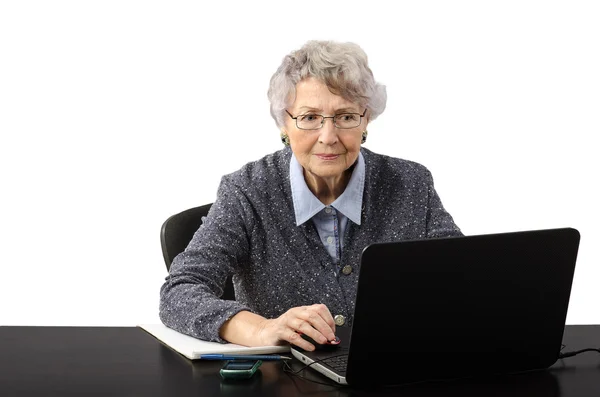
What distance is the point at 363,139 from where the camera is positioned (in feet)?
8.52

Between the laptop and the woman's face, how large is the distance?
2.47 feet

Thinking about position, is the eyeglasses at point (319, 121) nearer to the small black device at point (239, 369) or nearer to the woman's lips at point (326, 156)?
the woman's lips at point (326, 156)

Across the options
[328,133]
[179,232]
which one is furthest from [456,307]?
[179,232]

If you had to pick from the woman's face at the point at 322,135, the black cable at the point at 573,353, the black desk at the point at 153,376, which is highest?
the woman's face at the point at 322,135

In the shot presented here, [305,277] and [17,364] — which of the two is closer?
[17,364]

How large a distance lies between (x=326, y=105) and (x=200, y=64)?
207 centimetres

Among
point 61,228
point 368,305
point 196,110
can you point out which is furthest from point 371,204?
point 61,228

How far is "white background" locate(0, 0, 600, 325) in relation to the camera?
4.37 meters

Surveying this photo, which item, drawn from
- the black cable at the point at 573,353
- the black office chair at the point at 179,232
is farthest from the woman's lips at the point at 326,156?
the black cable at the point at 573,353

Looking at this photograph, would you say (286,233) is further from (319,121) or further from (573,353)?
(573,353)

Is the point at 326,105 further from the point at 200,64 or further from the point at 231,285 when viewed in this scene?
the point at 200,64

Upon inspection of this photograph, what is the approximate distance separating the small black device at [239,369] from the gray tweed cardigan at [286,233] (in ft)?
1.84

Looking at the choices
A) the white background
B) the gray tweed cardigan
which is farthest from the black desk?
the white background

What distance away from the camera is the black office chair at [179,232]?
2721 mm
